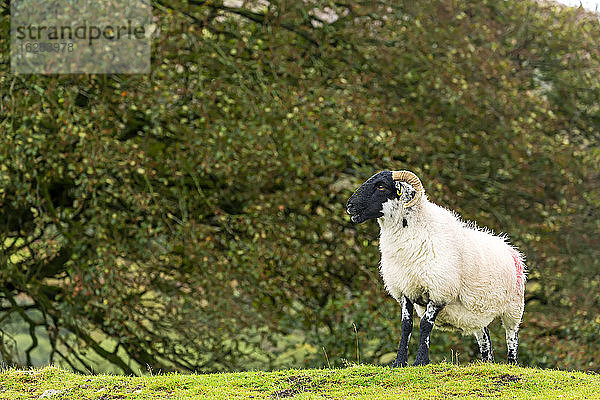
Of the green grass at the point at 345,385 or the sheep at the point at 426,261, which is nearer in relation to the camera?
the green grass at the point at 345,385

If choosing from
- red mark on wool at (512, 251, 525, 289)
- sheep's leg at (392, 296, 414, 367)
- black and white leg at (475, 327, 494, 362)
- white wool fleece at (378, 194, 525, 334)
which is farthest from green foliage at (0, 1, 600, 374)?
sheep's leg at (392, 296, 414, 367)

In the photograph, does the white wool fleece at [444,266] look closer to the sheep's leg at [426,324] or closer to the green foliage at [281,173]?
the sheep's leg at [426,324]

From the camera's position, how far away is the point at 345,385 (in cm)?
741

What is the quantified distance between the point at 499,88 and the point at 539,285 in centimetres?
385

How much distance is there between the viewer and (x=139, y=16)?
37.2ft

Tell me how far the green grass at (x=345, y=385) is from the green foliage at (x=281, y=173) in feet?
10.1

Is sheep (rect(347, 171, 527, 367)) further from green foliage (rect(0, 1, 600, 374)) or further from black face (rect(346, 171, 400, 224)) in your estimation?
green foliage (rect(0, 1, 600, 374))

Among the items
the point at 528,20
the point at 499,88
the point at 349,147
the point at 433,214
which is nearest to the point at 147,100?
the point at 349,147

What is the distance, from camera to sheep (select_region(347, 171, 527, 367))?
290 inches

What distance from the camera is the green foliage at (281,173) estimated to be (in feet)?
36.9

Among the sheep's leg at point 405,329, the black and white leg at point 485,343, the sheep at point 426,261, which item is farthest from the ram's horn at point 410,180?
Result: the black and white leg at point 485,343

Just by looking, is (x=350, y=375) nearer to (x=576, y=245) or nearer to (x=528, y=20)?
(x=576, y=245)

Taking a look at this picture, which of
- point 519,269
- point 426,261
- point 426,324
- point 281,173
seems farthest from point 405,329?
point 281,173

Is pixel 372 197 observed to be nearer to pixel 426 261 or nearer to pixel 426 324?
pixel 426 261
